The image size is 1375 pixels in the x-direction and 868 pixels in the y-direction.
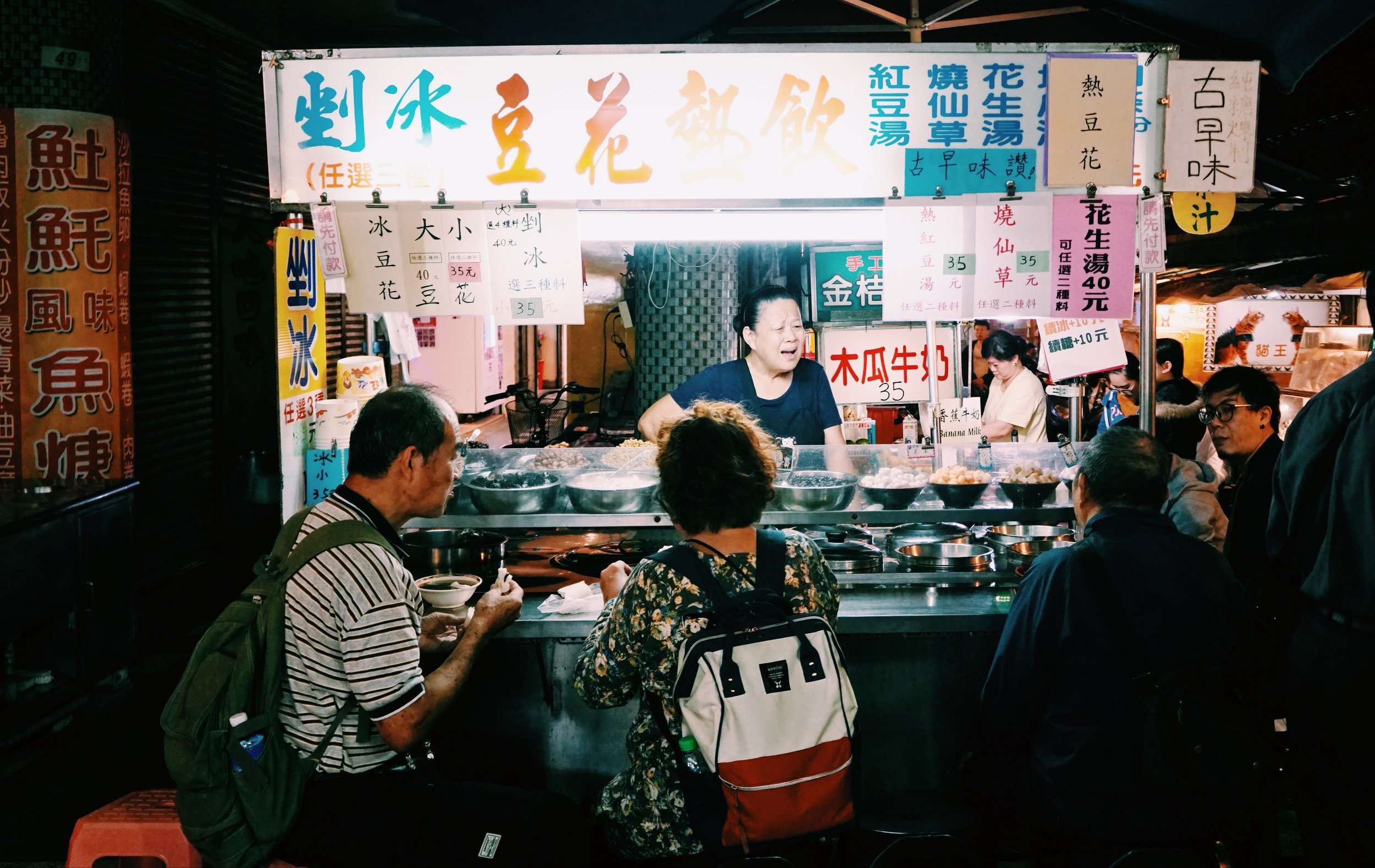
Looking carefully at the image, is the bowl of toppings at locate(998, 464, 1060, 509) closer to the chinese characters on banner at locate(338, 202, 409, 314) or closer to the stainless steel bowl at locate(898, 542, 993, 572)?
the stainless steel bowl at locate(898, 542, 993, 572)

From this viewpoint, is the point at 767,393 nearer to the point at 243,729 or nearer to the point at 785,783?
the point at 785,783

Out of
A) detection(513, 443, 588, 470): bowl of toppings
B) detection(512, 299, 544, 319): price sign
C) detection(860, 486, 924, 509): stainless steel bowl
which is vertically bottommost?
detection(860, 486, 924, 509): stainless steel bowl

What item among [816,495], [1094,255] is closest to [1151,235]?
[1094,255]

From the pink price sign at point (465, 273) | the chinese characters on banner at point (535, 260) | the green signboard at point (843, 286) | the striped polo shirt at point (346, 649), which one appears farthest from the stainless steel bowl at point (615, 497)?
the green signboard at point (843, 286)

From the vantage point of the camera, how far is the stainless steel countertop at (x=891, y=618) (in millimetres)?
3615

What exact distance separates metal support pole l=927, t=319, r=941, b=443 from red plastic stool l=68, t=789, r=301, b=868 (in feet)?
18.6

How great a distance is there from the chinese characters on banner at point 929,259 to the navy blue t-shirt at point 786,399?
5.13 feet

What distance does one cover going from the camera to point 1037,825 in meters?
3.01

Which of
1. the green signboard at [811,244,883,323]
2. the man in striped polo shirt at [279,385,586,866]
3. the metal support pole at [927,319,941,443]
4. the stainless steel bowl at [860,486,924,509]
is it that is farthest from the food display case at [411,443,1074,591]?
the green signboard at [811,244,883,323]

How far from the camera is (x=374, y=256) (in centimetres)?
413

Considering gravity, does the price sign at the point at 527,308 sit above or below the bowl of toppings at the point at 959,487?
above

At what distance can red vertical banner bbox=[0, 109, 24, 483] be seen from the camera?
17.1 feet

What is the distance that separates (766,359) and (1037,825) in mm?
3069

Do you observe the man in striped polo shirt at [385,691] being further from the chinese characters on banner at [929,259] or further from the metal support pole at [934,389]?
the metal support pole at [934,389]
